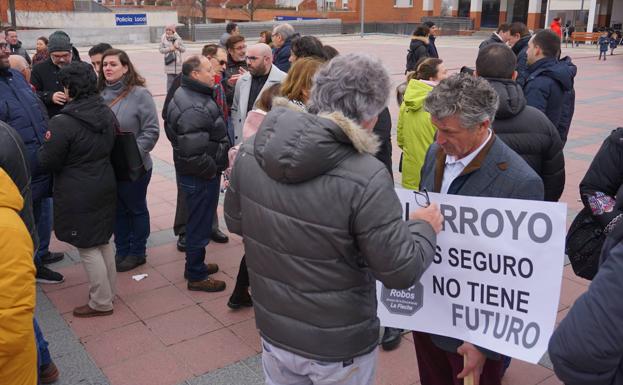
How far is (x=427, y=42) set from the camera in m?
11.1

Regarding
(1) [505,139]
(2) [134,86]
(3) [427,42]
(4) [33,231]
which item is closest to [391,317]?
(1) [505,139]

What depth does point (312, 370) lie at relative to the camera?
2064 mm

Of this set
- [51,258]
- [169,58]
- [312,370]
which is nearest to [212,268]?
[51,258]

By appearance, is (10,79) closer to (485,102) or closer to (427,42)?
(485,102)

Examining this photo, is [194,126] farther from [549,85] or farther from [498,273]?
[549,85]

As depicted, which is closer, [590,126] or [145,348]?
[145,348]

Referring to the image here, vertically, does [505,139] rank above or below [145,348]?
above

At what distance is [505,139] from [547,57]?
2.19 meters

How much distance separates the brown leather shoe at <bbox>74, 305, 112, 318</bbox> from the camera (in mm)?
4176

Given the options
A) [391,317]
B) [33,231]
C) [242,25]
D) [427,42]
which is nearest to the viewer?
[391,317]

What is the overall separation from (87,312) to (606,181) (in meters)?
3.48

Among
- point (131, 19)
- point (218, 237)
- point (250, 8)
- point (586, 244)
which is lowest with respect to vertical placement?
point (218, 237)

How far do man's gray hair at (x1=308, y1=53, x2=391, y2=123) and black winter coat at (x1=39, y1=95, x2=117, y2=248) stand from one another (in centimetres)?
238

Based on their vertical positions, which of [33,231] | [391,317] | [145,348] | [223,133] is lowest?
[145,348]
